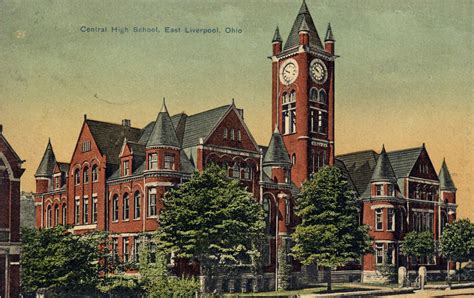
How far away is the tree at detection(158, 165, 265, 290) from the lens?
38.6m

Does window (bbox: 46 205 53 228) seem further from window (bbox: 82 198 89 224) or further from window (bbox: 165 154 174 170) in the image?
window (bbox: 165 154 174 170)

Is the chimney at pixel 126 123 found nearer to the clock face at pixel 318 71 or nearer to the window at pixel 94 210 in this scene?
the window at pixel 94 210

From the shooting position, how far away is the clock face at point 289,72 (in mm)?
54156

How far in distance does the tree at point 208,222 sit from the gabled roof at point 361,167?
66.0 ft

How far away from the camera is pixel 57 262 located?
106ft

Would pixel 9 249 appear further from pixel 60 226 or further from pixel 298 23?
pixel 298 23

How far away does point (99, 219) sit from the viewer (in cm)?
4616

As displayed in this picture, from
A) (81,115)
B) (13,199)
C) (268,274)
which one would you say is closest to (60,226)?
(13,199)

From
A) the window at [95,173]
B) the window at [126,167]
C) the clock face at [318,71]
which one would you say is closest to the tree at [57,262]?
the window at [126,167]

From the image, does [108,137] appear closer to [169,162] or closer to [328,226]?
[169,162]

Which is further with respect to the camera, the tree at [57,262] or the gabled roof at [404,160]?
the gabled roof at [404,160]

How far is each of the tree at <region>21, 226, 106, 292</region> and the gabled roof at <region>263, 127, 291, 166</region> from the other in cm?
1703

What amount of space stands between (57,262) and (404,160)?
3450 cm

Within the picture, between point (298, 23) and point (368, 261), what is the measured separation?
19352 mm
